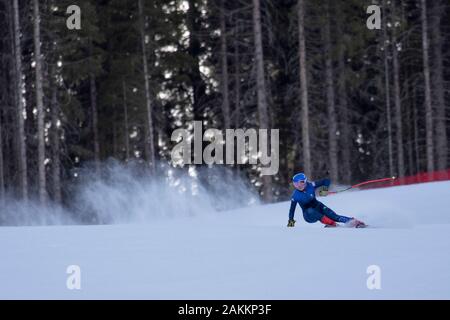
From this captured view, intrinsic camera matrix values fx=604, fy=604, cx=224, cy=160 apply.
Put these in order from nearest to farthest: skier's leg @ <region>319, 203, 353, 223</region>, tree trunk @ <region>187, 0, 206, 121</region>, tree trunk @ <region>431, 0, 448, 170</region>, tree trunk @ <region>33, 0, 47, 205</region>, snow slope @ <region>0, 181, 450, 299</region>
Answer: snow slope @ <region>0, 181, 450, 299</region> → skier's leg @ <region>319, 203, 353, 223</region> → tree trunk @ <region>33, 0, 47, 205</region> → tree trunk @ <region>431, 0, 448, 170</region> → tree trunk @ <region>187, 0, 206, 121</region>

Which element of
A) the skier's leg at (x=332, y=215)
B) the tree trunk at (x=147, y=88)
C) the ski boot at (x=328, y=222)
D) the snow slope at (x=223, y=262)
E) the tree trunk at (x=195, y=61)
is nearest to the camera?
the snow slope at (x=223, y=262)

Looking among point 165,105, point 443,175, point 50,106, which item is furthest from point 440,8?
point 50,106

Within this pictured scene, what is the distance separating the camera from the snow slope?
16.2ft

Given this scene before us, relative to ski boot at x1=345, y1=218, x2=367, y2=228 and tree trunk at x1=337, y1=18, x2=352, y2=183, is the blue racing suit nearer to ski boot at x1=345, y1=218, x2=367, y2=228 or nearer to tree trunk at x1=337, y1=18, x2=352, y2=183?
ski boot at x1=345, y1=218, x2=367, y2=228

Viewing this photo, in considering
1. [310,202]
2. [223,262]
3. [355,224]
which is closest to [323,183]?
[310,202]

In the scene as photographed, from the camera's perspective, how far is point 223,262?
19.8 feet

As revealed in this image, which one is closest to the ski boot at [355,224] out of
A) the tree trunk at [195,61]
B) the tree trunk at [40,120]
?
the tree trunk at [40,120]

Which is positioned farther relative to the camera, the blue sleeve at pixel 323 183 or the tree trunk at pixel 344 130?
the tree trunk at pixel 344 130

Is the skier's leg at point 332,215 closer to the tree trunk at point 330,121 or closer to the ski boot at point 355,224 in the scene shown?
the ski boot at point 355,224

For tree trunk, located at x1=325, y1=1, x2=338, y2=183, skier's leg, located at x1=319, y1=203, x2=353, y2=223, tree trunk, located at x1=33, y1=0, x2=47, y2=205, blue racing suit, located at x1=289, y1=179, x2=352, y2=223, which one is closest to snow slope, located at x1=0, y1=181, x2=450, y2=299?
skier's leg, located at x1=319, y1=203, x2=353, y2=223

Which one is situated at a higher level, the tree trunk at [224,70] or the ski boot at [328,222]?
the tree trunk at [224,70]

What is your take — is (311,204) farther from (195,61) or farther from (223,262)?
(195,61)

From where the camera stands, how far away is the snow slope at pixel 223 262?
16.2ft

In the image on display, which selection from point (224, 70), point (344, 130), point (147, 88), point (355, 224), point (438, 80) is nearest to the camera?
point (355, 224)
